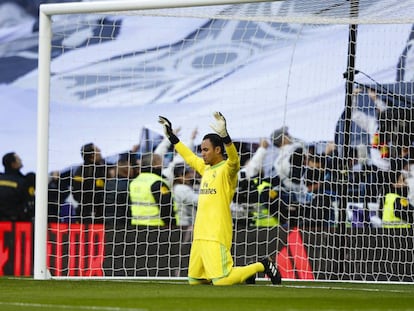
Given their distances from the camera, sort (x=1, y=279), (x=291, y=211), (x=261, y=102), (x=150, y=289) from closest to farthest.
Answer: (x=150, y=289), (x=1, y=279), (x=291, y=211), (x=261, y=102)

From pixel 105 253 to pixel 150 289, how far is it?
362cm

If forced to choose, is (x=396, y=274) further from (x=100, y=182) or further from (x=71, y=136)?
(x=71, y=136)

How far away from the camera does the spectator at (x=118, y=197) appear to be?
14938mm

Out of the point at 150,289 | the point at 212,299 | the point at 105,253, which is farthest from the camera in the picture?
the point at 105,253

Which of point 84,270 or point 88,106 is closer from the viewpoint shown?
point 84,270

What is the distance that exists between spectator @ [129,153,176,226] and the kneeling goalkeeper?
117 inches

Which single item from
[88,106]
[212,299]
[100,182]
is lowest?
[212,299]

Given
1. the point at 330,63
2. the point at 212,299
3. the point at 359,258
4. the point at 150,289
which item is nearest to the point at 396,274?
the point at 359,258

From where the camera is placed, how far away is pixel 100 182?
15.1 m

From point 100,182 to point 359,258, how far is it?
3433 millimetres

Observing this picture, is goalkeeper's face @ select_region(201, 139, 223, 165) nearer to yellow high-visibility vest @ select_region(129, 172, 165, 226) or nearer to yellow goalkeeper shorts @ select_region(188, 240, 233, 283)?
yellow goalkeeper shorts @ select_region(188, 240, 233, 283)

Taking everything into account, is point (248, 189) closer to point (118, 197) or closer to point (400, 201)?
point (118, 197)

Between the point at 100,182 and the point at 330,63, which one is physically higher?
the point at 330,63

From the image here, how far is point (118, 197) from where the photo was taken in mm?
15148
